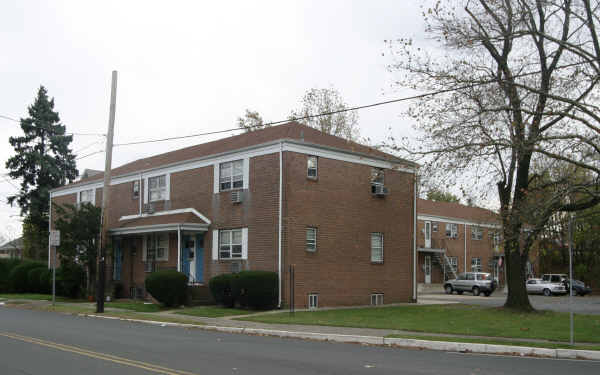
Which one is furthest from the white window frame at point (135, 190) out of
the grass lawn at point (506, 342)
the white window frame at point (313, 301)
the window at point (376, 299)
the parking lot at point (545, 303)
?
the grass lawn at point (506, 342)

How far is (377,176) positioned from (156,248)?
11705 mm

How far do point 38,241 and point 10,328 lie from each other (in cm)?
4162

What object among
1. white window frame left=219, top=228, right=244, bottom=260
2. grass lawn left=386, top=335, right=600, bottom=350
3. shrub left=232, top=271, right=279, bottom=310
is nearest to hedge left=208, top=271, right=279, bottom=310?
shrub left=232, top=271, right=279, bottom=310

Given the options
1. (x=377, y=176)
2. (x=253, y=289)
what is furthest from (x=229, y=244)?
(x=377, y=176)

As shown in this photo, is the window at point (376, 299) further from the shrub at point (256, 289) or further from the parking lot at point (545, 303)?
the shrub at point (256, 289)

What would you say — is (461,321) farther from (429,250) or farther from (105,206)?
(429,250)

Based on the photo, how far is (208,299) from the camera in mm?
28250

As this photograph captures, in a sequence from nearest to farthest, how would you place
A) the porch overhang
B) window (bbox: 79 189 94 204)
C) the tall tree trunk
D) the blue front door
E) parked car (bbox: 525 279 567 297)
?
the tall tree trunk < the blue front door < window (bbox: 79 189 94 204) < parked car (bbox: 525 279 567 297) < the porch overhang

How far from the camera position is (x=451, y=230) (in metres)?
53.6

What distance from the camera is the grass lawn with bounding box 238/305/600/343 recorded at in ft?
55.6

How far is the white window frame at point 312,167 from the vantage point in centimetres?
2652

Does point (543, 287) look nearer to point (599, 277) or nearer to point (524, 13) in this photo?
point (599, 277)

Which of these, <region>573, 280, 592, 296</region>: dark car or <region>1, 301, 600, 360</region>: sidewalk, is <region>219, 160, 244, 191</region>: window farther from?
<region>573, 280, 592, 296</region>: dark car

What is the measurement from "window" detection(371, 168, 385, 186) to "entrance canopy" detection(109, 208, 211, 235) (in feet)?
25.6
